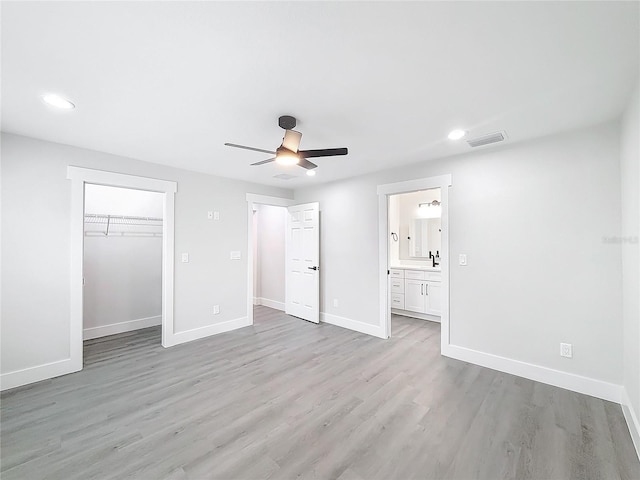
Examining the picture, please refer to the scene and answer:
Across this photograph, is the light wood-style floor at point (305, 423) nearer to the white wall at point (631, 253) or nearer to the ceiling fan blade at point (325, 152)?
the white wall at point (631, 253)

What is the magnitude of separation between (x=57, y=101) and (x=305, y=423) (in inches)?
125

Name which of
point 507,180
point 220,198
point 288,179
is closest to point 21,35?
point 220,198

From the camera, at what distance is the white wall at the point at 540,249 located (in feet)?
8.27

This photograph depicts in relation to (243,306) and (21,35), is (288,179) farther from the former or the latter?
(21,35)

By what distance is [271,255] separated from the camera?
619 cm

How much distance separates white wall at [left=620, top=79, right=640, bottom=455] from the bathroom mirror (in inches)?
→ 114

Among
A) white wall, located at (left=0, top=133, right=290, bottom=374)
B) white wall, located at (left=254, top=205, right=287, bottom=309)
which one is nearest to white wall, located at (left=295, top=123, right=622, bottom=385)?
white wall, located at (left=254, top=205, right=287, bottom=309)

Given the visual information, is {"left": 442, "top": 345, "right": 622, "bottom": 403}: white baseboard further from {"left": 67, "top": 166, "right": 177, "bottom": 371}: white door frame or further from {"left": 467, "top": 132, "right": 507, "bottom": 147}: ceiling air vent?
{"left": 67, "top": 166, "right": 177, "bottom": 371}: white door frame

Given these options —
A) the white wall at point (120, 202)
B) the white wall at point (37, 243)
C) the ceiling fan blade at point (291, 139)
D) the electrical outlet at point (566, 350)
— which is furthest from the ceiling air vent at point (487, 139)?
the white wall at point (120, 202)

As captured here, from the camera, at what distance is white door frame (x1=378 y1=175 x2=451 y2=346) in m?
3.47

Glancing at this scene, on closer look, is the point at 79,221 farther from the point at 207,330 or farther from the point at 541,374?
the point at 541,374

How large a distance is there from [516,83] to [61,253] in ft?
14.8

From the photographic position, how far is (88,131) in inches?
106

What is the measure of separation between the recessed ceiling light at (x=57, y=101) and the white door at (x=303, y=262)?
3.31 meters
